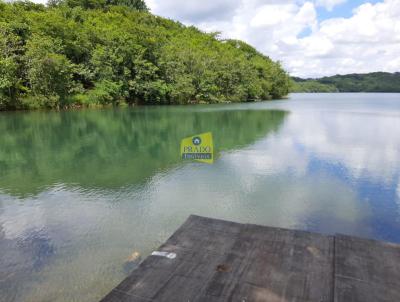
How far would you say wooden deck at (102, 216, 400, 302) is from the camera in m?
2.99

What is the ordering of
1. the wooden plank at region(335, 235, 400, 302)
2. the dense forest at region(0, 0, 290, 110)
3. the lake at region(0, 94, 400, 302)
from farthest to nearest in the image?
1. the dense forest at region(0, 0, 290, 110)
2. the lake at region(0, 94, 400, 302)
3. the wooden plank at region(335, 235, 400, 302)

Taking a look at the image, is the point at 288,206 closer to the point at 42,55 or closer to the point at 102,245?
the point at 102,245

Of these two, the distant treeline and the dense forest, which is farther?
the distant treeline

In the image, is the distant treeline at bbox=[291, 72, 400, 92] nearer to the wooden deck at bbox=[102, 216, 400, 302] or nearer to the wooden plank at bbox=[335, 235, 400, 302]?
the wooden plank at bbox=[335, 235, 400, 302]

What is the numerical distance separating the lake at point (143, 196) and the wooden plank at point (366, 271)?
1.56 meters

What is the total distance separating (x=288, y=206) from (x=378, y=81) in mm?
129307

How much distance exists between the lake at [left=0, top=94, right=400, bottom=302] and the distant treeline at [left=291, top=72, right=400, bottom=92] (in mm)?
99559

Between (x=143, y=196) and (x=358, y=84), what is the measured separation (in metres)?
134

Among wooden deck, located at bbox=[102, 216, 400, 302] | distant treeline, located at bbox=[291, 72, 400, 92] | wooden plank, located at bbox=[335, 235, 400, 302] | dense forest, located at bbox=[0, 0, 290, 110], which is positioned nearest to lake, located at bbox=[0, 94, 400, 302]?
wooden deck, located at bbox=[102, 216, 400, 302]

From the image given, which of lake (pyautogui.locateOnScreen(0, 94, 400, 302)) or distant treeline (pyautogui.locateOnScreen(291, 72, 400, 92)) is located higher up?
distant treeline (pyautogui.locateOnScreen(291, 72, 400, 92))

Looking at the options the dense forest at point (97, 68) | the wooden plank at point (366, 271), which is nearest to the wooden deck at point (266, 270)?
the wooden plank at point (366, 271)

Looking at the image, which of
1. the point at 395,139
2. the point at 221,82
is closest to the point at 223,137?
the point at 395,139

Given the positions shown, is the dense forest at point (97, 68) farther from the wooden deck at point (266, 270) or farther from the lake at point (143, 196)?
the wooden deck at point (266, 270)

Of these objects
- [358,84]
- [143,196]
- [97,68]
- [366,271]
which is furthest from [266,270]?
[358,84]
